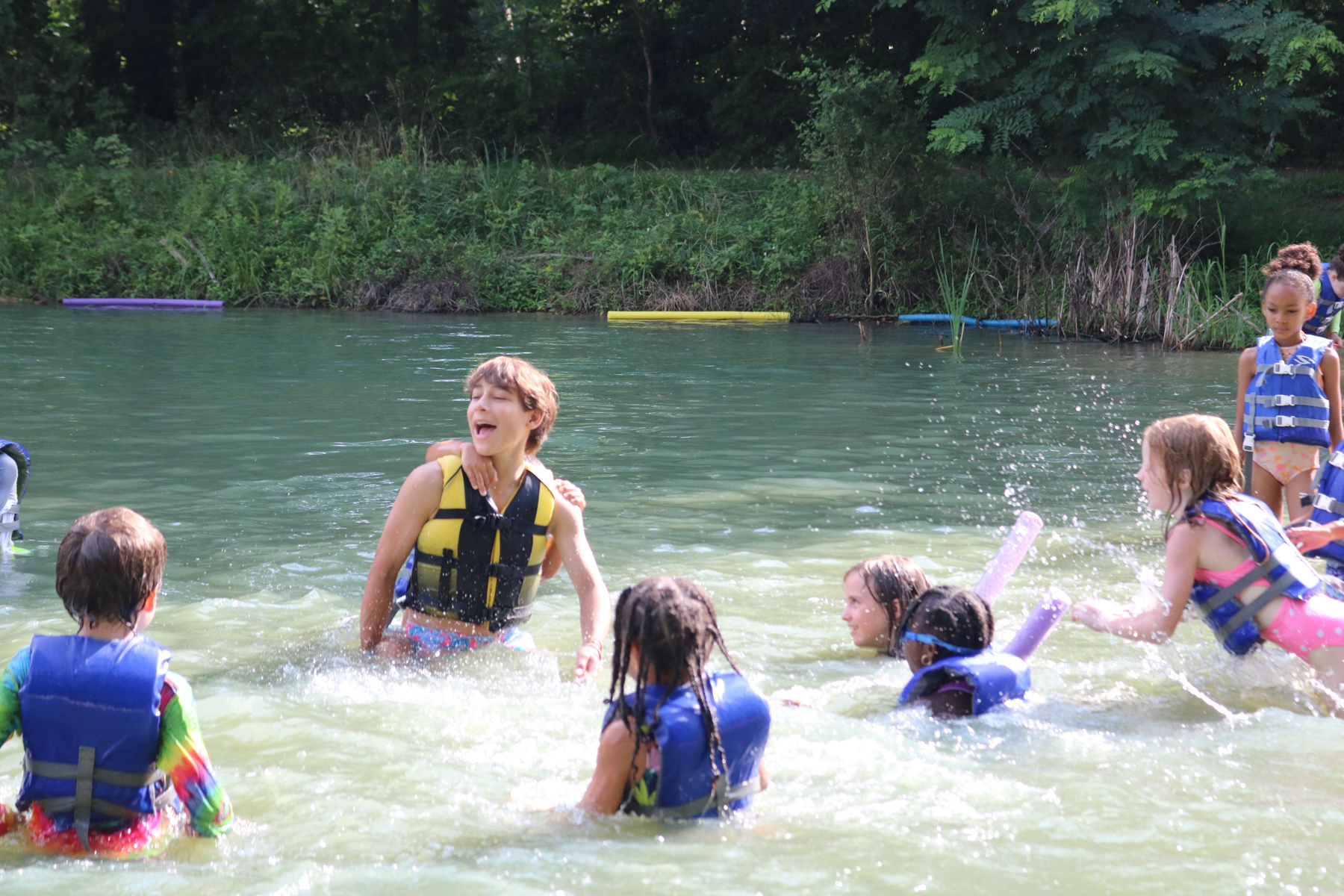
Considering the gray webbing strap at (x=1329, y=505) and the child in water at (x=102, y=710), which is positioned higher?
the gray webbing strap at (x=1329, y=505)

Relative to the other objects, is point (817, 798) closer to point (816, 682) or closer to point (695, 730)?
point (695, 730)

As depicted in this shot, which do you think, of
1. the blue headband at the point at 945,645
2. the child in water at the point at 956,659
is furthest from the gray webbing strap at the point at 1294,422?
the blue headband at the point at 945,645

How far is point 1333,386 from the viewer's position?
248 inches

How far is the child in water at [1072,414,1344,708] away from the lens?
418cm

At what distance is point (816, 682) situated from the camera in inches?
188

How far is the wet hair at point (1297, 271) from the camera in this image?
6199 millimetres

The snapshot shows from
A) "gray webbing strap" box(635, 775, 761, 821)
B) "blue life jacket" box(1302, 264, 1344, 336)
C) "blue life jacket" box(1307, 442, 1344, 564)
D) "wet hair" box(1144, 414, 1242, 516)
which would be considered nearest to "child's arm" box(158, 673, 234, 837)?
"gray webbing strap" box(635, 775, 761, 821)

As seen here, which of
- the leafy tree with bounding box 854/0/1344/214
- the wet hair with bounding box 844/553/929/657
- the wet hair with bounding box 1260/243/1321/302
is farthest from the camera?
the leafy tree with bounding box 854/0/1344/214

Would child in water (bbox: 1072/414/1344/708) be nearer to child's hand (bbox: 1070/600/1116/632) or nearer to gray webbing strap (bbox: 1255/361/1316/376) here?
child's hand (bbox: 1070/600/1116/632)

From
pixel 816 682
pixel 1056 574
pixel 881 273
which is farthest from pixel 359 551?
pixel 881 273

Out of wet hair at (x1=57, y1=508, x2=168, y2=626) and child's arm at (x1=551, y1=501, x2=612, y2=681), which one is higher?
wet hair at (x1=57, y1=508, x2=168, y2=626)

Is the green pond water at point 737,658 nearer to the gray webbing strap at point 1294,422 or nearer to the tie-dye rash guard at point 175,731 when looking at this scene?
the tie-dye rash guard at point 175,731

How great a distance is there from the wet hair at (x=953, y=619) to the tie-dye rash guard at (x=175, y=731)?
86.9 inches

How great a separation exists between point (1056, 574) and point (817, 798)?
3009mm
